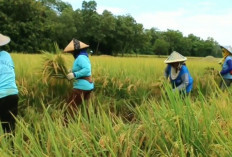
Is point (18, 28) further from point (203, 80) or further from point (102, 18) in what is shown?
point (203, 80)

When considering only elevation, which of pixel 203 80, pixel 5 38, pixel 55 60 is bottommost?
pixel 203 80

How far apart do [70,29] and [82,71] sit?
33113 millimetres

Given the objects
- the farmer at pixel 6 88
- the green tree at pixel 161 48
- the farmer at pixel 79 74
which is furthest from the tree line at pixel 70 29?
the farmer at pixel 6 88

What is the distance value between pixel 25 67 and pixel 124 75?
1.77 m

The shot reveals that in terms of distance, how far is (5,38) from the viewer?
311 centimetres

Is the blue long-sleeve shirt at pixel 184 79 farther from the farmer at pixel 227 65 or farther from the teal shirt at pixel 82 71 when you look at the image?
the farmer at pixel 227 65

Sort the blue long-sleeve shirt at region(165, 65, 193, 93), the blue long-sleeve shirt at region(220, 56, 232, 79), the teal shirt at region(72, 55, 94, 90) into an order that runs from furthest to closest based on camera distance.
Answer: the blue long-sleeve shirt at region(220, 56, 232, 79)
the teal shirt at region(72, 55, 94, 90)
the blue long-sleeve shirt at region(165, 65, 193, 93)

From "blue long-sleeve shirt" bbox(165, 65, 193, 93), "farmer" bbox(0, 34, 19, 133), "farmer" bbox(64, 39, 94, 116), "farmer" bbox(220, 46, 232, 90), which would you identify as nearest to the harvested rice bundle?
"farmer" bbox(64, 39, 94, 116)

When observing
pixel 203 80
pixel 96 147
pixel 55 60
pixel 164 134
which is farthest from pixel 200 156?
pixel 203 80

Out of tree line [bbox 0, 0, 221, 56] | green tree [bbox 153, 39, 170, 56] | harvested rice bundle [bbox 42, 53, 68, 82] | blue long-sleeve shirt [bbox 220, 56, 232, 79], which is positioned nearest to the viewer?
harvested rice bundle [bbox 42, 53, 68, 82]

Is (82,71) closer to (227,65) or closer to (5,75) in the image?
(5,75)

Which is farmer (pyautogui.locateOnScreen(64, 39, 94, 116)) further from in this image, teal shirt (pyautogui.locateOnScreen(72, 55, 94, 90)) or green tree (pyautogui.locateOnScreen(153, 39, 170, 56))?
green tree (pyautogui.locateOnScreen(153, 39, 170, 56))

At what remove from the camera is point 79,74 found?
400 centimetres

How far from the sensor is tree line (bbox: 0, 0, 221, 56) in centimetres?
2742
